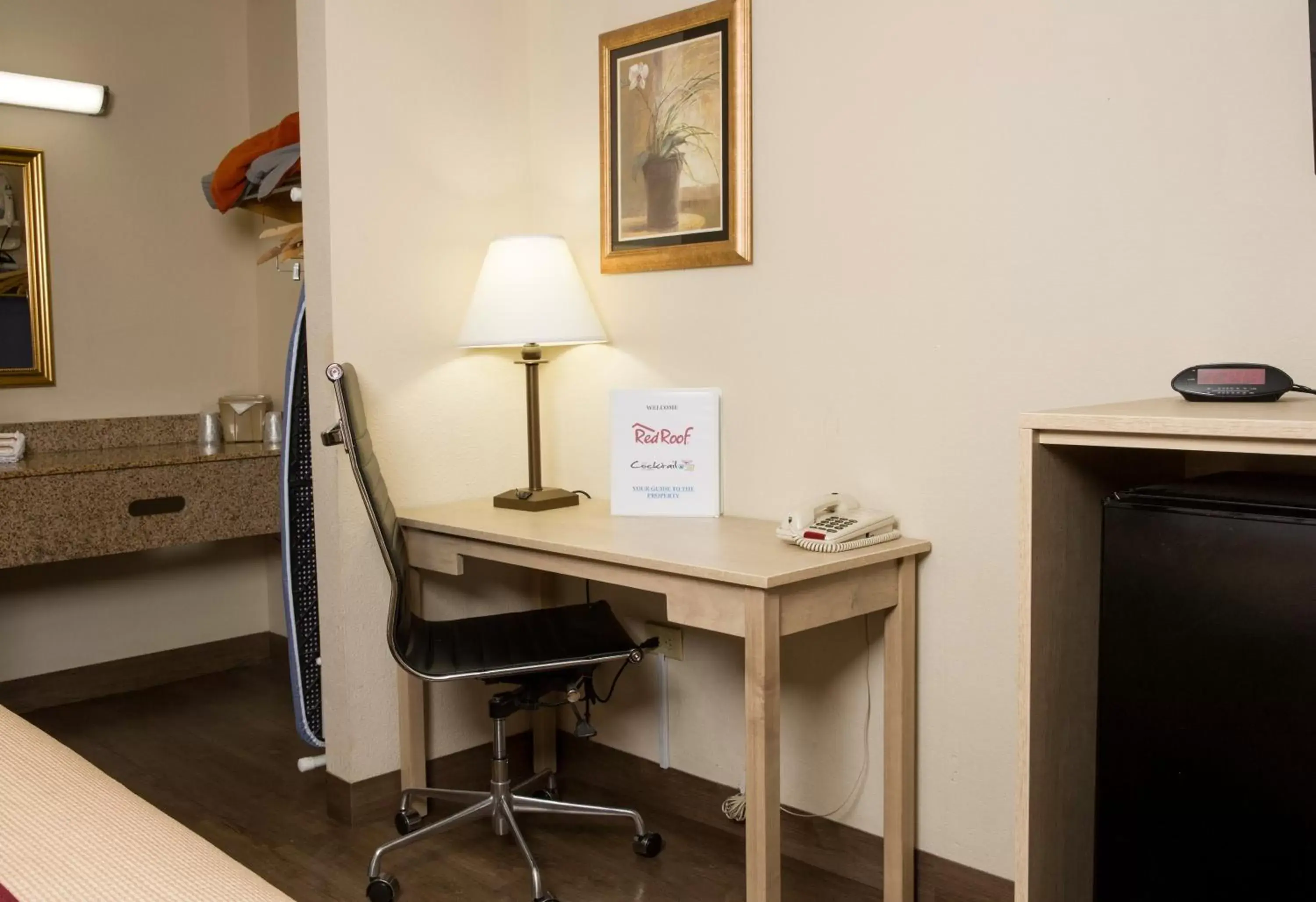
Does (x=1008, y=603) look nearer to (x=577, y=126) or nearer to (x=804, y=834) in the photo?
(x=804, y=834)

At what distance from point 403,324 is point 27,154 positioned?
64.9 inches

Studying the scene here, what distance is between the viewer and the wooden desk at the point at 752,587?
1.80 meters

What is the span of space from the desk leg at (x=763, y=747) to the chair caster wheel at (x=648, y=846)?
53 cm

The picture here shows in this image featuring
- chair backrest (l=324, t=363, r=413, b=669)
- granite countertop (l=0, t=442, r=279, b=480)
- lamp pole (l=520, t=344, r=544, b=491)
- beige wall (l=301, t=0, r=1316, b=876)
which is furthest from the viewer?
granite countertop (l=0, t=442, r=279, b=480)

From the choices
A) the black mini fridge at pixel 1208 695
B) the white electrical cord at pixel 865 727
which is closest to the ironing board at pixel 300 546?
the white electrical cord at pixel 865 727

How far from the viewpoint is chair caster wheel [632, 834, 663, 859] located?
233cm

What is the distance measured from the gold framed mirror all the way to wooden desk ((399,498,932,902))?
1.64m

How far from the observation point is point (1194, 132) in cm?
168

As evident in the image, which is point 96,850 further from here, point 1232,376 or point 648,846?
point 648,846

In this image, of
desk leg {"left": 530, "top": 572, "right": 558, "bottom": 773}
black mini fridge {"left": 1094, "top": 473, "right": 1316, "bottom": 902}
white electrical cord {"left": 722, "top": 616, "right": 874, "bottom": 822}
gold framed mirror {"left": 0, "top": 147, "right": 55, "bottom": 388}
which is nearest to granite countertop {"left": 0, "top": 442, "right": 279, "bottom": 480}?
gold framed mirror {"left": 0, "top": 147, "right": 55, "bottom": 388}

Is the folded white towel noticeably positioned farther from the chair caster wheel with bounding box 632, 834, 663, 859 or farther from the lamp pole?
the chair caster wheel with bounding box 632, 834, 663, 859

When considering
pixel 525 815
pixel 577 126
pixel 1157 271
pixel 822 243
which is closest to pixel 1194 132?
pixel 1157 271

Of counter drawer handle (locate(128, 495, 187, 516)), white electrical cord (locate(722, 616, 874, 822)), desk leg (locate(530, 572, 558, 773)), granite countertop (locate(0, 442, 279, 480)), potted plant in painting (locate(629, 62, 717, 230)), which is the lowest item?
desk leg (locate(530, 572, 558, 773))

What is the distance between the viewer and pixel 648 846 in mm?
2328
